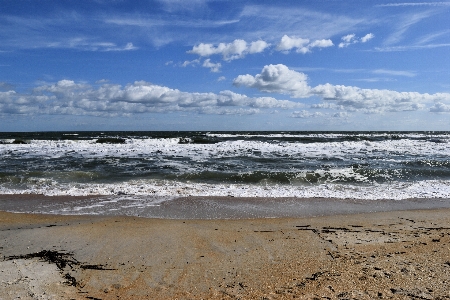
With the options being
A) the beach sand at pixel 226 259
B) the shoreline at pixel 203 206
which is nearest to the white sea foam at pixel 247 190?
the shoreline at pixel 203 206

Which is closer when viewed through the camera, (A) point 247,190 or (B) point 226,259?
(B) point 226,259

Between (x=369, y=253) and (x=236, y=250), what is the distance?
1.84m

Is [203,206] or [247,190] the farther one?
[247,190]

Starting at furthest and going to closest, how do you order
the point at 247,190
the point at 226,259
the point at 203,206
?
1. the point at 247,190
2. the point at 203,206
3. the point at 226,259

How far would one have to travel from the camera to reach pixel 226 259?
419 cm

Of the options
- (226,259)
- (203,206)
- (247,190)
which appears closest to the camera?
(226,259)

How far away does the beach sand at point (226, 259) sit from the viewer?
3.28 metres

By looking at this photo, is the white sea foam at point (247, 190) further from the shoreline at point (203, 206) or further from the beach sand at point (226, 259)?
the beach sand at point (226, 259)

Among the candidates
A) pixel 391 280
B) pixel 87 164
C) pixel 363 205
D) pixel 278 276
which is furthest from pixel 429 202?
pixel 87 164

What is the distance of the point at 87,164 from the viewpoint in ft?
50.3

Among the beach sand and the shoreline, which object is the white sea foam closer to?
the shoreline

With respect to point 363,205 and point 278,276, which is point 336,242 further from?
point 363,205

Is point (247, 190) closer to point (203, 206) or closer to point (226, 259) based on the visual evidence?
point (203, 206)

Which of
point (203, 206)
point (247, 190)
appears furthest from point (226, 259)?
point (247, 190)
